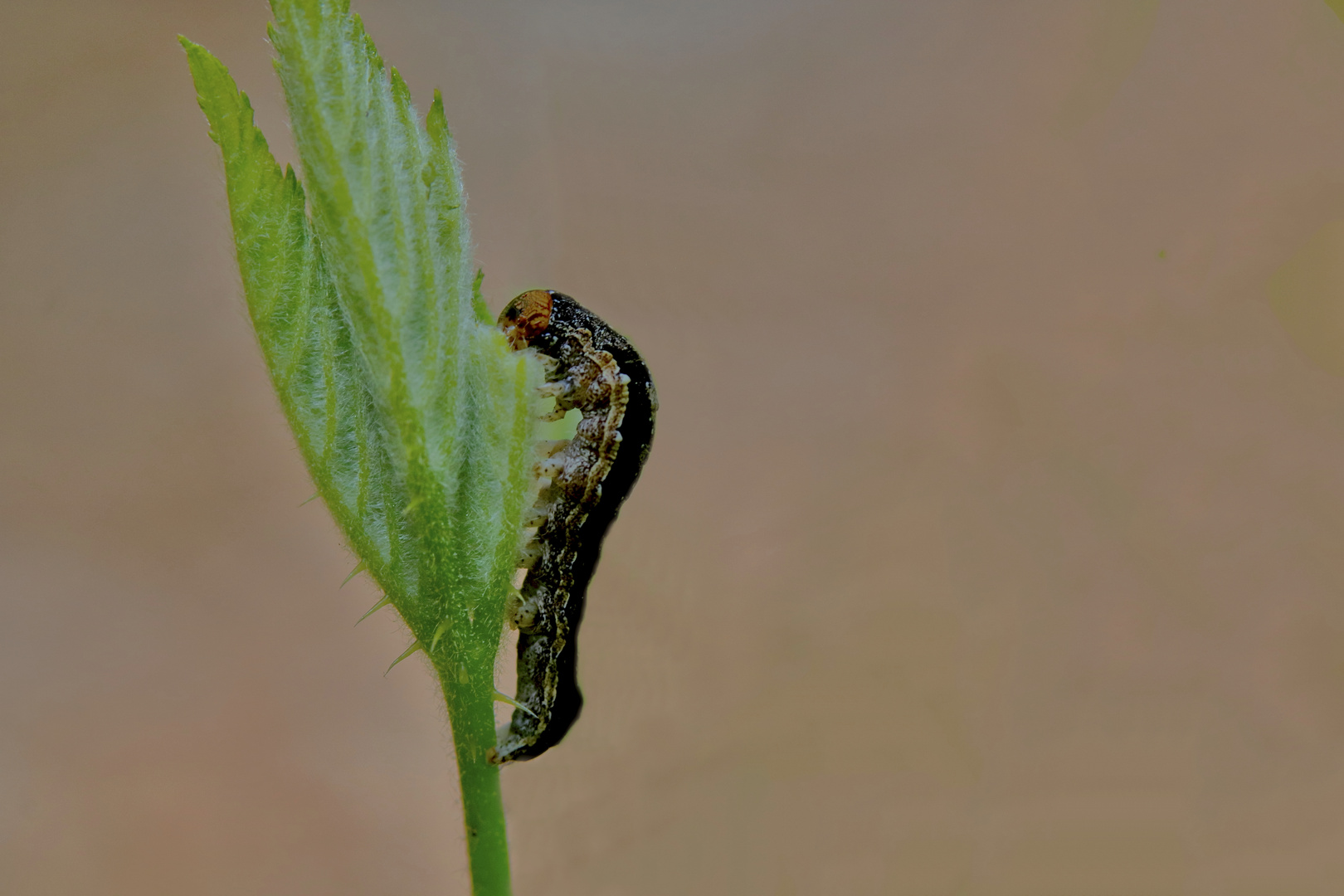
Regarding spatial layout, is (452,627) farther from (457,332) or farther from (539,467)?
(539,467)

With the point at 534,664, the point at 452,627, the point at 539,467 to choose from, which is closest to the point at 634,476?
the point at 539,467

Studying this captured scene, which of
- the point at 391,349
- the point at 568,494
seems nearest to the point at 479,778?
the point at 391,349

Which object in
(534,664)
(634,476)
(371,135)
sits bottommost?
(534,664)

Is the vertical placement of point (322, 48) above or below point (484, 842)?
above

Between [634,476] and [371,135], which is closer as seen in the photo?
[371,135]

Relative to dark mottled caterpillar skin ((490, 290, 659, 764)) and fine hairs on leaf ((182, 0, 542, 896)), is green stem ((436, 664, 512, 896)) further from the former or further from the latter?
dark mottled caterpillar skin ((490, 290, 659, 764))

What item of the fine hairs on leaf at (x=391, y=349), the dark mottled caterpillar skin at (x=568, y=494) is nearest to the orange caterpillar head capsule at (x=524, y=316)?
the dark mottled caterpillar skin at (x=568, y=494)
